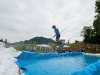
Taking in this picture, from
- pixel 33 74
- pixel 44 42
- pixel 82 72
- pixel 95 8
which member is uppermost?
pixel 95 8

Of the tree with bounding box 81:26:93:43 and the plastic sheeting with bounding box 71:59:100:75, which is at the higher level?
the tree with bounding box 81:26:93:43

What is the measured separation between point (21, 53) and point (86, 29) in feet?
A: 96.7

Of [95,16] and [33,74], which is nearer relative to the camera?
[33,74]

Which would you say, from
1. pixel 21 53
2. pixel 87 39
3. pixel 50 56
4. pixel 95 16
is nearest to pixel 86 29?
pixel 87 39

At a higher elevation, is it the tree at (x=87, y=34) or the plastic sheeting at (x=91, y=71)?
the tree at (x=87, y=34)

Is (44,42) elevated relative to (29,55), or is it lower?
elevated

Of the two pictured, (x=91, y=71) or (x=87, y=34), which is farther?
(x=87, y=34)

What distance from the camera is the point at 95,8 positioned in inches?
1412

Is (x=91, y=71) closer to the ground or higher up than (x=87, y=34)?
closer to the ground

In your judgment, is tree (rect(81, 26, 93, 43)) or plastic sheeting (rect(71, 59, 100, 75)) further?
tree (rect(81, 26, 93, 43))

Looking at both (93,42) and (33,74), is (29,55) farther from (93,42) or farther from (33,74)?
(93,42)

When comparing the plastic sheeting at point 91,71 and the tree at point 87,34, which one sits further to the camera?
the tree at point 87,34

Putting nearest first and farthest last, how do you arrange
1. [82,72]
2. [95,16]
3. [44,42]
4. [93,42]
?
[82,72]
[44,42]
[95,16]
[93,42]

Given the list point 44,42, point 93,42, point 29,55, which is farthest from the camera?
point 93,42
